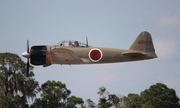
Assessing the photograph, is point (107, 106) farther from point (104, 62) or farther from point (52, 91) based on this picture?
point (104, 62)

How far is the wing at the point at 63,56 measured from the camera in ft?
114

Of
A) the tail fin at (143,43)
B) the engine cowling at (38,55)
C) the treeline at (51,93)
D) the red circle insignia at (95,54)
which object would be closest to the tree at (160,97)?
the treeline at (51,93)

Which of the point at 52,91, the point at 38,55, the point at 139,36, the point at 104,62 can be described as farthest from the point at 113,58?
the point at 52,91

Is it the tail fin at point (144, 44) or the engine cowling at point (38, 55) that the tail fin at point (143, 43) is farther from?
the engine cowling at point (38, 55)

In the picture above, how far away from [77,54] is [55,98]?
54.2m

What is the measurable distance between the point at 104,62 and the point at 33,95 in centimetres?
5178

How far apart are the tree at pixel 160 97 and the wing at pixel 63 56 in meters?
55.1

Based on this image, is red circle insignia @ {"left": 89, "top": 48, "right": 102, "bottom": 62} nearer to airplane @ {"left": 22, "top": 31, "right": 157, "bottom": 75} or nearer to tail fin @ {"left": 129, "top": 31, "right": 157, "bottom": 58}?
airplane @ {"left": 22, "top": 31, "right": 157, "bottom": 75}

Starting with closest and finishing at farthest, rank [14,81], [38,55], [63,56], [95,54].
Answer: [38,55], [63,56], [95,54], [14,81]

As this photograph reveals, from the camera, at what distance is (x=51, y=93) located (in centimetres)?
8812

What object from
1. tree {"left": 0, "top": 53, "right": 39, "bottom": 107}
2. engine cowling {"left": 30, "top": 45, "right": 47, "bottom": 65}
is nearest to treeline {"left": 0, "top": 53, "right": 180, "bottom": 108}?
tree {"left": 0, "top": 53, "right": 39, "bottom": 107}

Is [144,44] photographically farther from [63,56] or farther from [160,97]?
[160,97]

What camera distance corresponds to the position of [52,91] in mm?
88500

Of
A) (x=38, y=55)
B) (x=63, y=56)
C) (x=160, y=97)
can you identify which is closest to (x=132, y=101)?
(x=160, y=97)
